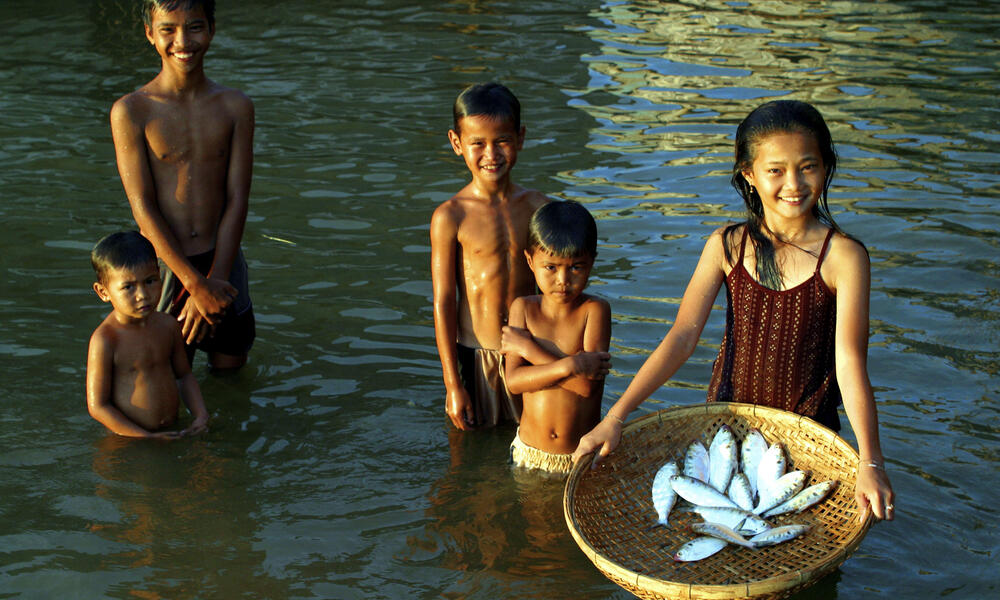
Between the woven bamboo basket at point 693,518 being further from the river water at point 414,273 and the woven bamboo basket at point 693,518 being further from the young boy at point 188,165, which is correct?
the young boy at point 188,165

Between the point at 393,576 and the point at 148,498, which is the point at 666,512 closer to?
the point at 393,576

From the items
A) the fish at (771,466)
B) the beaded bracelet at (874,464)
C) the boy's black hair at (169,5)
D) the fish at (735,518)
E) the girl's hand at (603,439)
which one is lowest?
the fish at (735,518)

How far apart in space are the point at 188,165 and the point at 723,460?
113 inches

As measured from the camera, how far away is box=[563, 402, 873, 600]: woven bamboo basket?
10.9 ft

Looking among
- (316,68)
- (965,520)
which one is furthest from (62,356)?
(316,68)

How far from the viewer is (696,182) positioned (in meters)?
8.68

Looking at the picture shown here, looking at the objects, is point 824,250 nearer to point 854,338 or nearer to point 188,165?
point 854,338

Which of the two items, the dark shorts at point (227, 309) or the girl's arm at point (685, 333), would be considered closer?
the girl's arm at point (685, 333)

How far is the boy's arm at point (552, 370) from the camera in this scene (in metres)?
4.23

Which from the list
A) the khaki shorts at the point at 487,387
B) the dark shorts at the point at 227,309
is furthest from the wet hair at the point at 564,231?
the dark shorts at the point at 227,309

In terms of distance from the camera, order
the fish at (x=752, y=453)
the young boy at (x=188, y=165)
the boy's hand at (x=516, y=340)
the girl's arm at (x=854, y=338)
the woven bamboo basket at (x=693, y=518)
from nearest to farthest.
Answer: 1. the woven bamboo basket at (x=693, y=518)
2. the girl's arm at (x=854, y=338)
3. the fish at (x=752, y=453)
4. the boy's hand at (x=516, y=340)
5. the young boy at (x=188, y=165)

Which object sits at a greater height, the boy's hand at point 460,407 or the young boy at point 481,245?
the young boy at point 481,245

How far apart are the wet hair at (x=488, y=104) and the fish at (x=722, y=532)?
1.85 meters

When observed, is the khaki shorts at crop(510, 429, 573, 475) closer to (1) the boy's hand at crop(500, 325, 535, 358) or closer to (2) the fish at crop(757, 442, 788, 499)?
(1) the boy's hand at crop(500, 325, 535, 358)
